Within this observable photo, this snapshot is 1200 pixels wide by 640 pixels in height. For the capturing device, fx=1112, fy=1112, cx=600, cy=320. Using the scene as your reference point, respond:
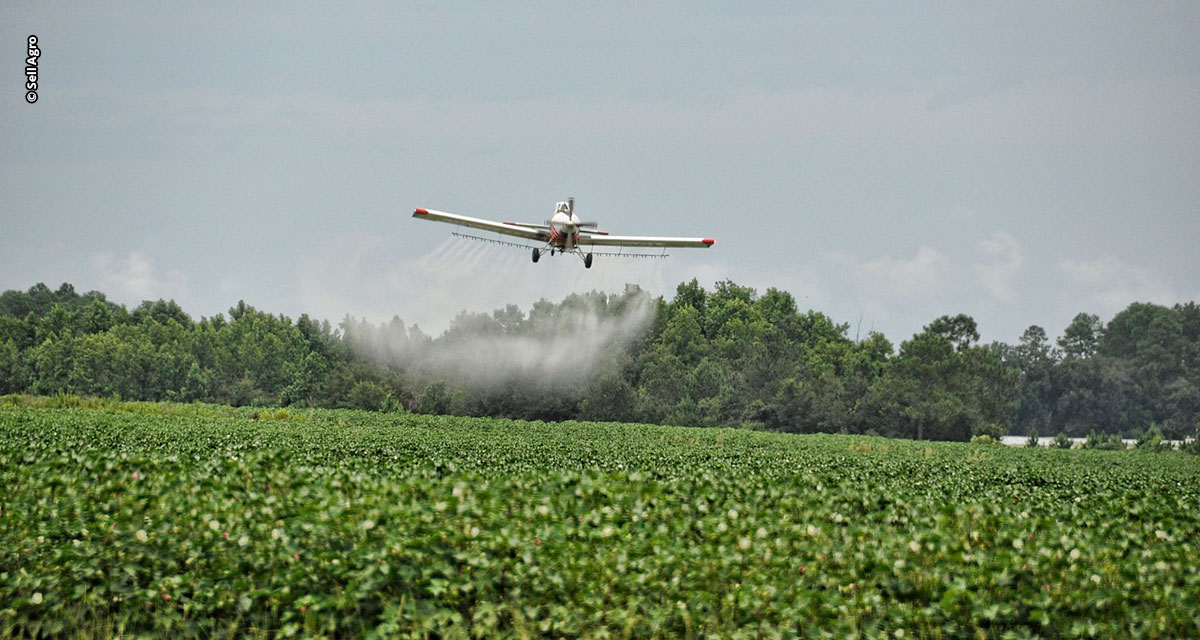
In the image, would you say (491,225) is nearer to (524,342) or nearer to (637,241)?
(637,241)

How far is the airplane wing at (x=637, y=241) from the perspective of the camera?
3644cm

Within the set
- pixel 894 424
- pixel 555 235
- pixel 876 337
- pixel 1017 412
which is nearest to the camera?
pixel 555 235

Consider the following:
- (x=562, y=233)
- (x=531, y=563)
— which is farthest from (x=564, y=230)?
(x=531, y=563)

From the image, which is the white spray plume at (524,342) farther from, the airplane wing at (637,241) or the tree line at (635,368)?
the airplane wing at (637,241)

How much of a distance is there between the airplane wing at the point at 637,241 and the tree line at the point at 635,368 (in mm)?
43047

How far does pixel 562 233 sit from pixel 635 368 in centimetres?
5729

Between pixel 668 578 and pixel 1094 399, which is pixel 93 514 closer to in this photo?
pixel 668 578

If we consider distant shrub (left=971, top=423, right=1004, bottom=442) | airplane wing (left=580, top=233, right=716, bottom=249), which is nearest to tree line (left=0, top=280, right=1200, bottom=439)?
distant shrub (left=971, top=423, right=1004, bottom=442)

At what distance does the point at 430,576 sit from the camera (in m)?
10.0

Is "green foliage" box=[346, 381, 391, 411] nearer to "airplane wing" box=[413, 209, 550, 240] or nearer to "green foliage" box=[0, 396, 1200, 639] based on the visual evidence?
"airplane wing" box=[413, 209, 550, 240]

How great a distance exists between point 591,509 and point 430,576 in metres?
2.41

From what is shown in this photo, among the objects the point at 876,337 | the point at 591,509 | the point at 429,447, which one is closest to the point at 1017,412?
the point at 876,337

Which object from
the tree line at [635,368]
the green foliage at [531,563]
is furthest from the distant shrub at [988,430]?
the green foliage at [531,563]

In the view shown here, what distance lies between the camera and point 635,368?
91.7 meters
